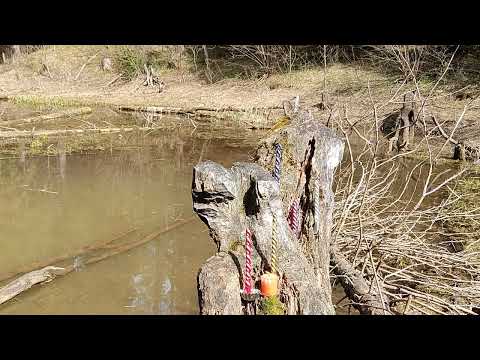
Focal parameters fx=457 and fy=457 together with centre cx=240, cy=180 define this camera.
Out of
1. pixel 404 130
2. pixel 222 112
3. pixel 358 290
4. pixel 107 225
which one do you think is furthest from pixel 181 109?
pixel 358 290

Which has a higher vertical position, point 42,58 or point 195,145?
point 42,58

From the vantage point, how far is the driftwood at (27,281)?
16.7 ft

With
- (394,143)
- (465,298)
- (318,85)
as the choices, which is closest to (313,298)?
(465,298)

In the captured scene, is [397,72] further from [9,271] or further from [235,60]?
[9,271]

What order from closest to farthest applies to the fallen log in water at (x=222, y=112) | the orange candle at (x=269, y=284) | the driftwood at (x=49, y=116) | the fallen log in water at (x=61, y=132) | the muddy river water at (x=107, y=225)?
the orange candle at (x=269, y=284)
the muddy river water at (x=107, y=225)
the fallen log in water at (x=61, y=132)
the driftwood at (x=49, y=116)
the fallen log in water at (x=222, y=112)

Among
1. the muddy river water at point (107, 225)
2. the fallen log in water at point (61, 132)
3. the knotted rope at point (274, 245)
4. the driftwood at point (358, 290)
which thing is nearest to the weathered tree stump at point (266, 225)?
the knotted rope at point (274, 245)

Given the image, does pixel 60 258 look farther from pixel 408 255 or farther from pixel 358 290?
pixel 408 255

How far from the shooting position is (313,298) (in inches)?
109

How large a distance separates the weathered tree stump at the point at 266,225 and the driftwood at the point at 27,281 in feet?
10.5

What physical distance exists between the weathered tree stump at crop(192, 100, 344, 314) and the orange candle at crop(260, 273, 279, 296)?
109 millimetres

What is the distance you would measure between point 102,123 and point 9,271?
10.0 meters

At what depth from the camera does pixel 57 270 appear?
19.1ft

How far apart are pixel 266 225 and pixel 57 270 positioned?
3.91 meters

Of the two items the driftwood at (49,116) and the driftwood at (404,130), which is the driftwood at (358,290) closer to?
the driftwood at (404,130)
